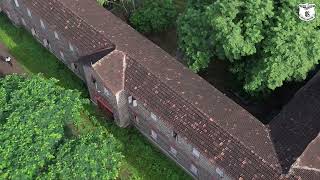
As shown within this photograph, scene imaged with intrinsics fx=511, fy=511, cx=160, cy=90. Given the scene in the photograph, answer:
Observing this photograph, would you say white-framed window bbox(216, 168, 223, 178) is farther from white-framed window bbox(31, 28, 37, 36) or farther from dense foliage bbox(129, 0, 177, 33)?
white-framed window bbox(31, 28, 37, 36)

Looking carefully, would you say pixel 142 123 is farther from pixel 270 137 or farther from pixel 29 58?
pixel 29 58

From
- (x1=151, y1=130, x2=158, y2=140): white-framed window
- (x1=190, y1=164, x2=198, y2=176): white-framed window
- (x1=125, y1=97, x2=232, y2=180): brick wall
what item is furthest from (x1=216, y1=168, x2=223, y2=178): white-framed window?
(x1=151, y1=130, x2=158, y2=140): white-framed window

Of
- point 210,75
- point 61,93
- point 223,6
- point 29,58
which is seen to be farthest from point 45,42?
point 223,6

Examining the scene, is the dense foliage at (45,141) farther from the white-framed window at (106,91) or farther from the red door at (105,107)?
the red door at (105,107)

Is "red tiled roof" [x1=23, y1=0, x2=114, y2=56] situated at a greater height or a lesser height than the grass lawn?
greater

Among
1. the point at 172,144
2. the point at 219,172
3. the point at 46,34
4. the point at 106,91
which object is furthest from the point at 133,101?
the point at 46,34

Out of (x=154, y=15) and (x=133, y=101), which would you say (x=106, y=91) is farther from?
(x=154, y=15)
